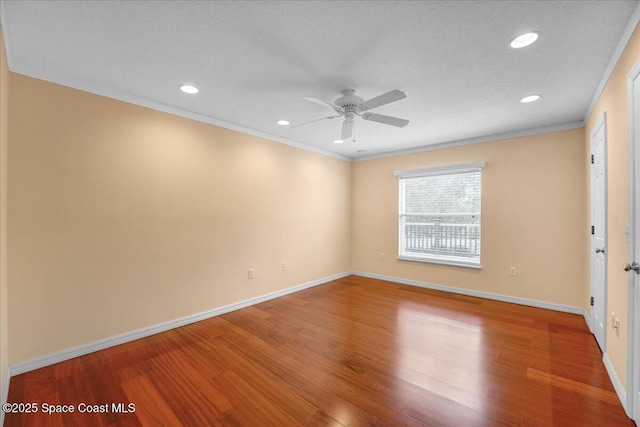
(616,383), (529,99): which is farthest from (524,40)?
(616,383)

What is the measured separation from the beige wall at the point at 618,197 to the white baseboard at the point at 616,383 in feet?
0.15

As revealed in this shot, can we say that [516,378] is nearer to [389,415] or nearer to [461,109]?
[389,415]

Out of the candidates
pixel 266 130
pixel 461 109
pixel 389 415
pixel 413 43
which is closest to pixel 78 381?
pixel 389 415

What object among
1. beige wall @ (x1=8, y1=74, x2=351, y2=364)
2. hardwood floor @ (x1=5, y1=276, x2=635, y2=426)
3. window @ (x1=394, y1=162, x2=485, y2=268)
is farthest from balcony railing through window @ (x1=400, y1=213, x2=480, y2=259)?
beige wall @ (x1=8, y1=74, x2=351, y2=364)

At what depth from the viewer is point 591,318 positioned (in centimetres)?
297

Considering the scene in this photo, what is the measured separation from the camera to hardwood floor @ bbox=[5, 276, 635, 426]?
5.69 ft

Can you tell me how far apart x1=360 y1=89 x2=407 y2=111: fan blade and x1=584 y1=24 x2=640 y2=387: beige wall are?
1.35m

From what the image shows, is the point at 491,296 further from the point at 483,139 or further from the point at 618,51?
the point at 618,51

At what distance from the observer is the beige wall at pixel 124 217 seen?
7.30 feet

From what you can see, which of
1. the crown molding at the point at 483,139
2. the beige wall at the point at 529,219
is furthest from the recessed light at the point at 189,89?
the beige wall at the point at 529,219

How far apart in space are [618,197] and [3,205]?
4473mm

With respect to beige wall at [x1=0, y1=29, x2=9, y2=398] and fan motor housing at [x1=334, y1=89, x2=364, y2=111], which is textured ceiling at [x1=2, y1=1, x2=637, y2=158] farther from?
beige wall at [x1=0, y1=29, x2=9, y2=398]

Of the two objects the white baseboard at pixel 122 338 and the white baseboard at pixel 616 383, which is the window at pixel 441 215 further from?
the white baseboard at pixel 122 338

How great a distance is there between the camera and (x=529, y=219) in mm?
3803
